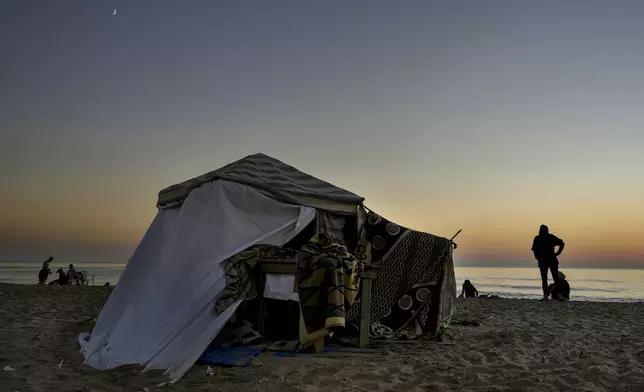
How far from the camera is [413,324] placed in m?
6.39

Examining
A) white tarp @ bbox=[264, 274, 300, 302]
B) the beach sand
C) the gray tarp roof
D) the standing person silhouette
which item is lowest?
the beach sand

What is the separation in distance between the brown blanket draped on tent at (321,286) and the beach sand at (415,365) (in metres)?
0.33

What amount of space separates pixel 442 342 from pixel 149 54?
7.31 m

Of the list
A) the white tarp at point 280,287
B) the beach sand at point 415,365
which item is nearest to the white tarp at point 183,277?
the beach sand at point 415,365

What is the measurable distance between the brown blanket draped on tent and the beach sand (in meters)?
0.33

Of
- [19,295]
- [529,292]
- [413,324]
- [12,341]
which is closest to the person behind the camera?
[12,341]

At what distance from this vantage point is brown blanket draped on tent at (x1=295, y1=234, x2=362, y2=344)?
5.16 meters

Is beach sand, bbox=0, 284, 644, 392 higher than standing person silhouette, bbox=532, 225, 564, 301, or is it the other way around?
standing person silhouette, bbox=532, 225, 564, 301

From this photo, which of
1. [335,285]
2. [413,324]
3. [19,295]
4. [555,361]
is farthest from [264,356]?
[19,295]

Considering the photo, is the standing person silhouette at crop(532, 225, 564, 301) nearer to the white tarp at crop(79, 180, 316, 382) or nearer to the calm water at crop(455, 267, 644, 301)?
the white tarp at crop(79, 180, 316, 382)

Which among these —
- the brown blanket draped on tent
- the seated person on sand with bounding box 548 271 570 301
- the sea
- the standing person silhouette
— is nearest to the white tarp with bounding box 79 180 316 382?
the brown blanket draped on tent

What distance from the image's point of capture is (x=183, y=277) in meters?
5.79

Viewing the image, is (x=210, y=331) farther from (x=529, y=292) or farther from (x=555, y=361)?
(x=529, y=292)

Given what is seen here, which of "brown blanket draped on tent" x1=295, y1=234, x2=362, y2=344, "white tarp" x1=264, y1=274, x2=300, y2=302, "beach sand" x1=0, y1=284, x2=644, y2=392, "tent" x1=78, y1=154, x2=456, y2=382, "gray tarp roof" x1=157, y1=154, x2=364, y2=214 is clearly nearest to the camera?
"beach sand" x1=0, y1=284, x2=644, y2=392
